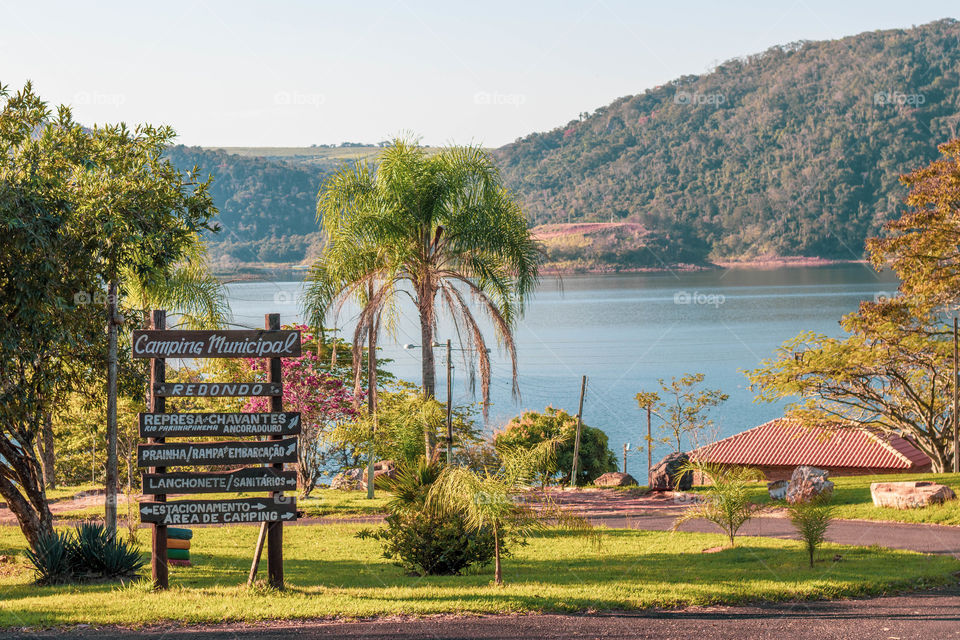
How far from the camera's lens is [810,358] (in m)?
24.5

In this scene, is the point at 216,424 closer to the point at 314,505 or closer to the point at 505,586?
the point at 505,586

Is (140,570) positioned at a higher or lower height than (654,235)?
lower

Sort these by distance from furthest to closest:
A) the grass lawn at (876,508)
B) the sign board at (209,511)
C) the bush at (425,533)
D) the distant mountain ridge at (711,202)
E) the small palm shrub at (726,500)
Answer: the distant mountain ridge at (711,202)
the grass lawn at (876,508)
the small palm shrub at (726,500)
the bush at (425,533)
the sign board at (209,511)

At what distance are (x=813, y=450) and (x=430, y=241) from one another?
78.7ft

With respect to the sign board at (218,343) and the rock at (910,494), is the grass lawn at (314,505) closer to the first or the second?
the sign board at (218,343)

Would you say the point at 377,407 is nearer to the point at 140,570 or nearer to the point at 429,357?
the point at 429,357

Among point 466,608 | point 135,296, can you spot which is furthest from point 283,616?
point 135,296

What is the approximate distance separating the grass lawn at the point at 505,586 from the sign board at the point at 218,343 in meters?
2.75

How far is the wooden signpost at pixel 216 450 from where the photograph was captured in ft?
33.5

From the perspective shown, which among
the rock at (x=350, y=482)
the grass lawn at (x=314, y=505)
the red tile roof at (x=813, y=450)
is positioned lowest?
the red tile roof at (x=813, y=450)

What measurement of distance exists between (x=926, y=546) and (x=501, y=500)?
829cm

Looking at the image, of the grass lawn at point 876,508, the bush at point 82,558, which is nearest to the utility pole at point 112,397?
the bush at point 82,558

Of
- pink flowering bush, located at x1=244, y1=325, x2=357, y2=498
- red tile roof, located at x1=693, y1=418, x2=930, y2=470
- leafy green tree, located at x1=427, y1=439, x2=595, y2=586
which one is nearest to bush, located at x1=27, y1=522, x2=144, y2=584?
leafy green tree, located at x1=427, y1=439, x2=595, y2=586

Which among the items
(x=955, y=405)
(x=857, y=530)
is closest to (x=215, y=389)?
(x=857, y=530)
